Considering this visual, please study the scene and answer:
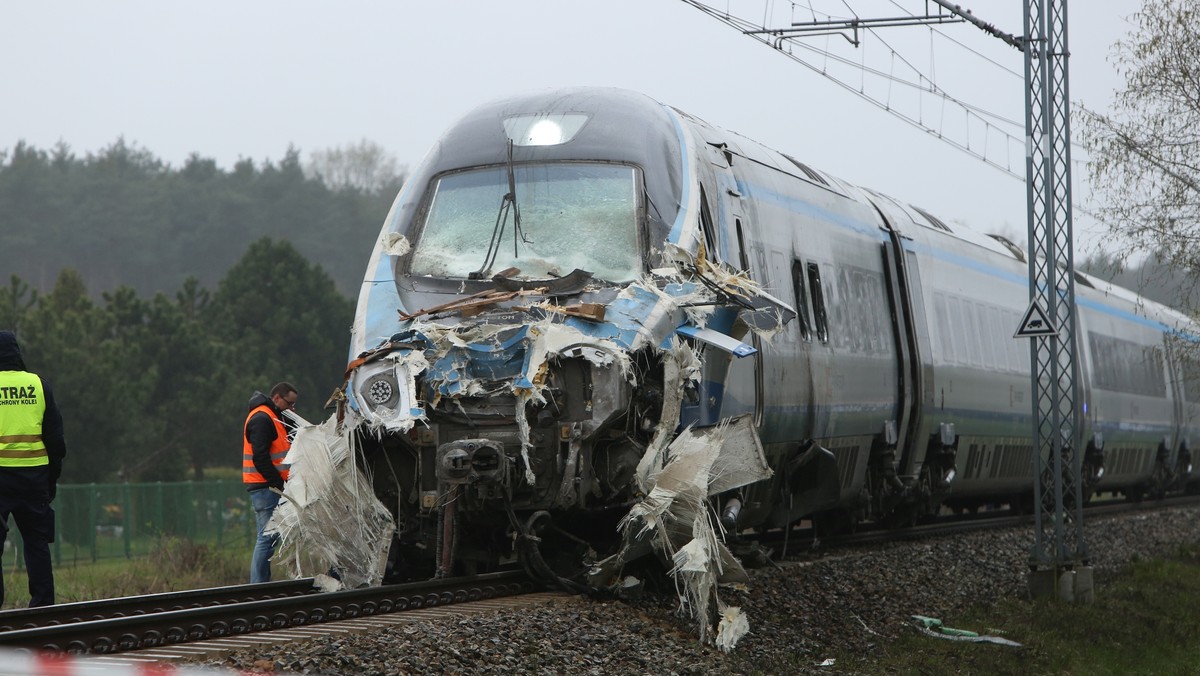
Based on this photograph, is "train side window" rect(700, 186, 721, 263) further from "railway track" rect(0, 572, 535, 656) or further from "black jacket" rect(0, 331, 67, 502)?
"black jacket" rect(0, 331, 67, 502)

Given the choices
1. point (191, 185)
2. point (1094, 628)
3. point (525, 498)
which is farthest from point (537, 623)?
point (191, 185)

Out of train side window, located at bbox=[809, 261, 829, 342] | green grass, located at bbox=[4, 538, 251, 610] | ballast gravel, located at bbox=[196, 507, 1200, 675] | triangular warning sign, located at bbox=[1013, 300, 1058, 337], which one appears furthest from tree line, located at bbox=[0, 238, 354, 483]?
triangular warning sign, located at bbox=[1013, 300, 1058, 337]

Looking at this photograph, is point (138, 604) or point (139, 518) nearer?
point (138, 604)

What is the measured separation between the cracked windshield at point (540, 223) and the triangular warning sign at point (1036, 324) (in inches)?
216

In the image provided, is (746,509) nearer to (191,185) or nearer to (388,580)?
(388,580)

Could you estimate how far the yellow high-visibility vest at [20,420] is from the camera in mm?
9125

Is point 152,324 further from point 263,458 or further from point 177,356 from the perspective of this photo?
point 263,458

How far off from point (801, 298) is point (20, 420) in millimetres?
6117

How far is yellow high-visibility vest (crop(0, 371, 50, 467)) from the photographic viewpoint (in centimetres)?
912

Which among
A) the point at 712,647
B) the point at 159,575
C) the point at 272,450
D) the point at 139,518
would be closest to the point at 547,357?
the point at 712,647

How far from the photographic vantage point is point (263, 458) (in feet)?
38.2

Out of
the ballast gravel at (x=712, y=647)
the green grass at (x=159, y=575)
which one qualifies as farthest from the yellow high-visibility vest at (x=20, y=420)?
the green grass at (x=159, y=575)

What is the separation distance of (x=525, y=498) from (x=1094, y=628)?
5.62 meters

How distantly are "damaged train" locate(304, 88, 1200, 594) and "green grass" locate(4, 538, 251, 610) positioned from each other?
5662 millimetres
